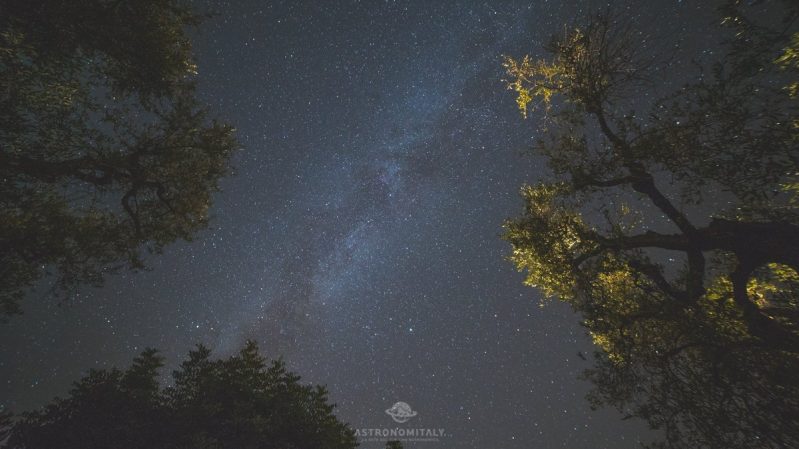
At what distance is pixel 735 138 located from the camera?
302 inches

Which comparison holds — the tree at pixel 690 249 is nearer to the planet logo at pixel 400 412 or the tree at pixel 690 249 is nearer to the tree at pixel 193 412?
the tree at pixel 193 412

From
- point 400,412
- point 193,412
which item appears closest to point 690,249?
point 193,412

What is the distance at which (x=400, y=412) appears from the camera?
170ft

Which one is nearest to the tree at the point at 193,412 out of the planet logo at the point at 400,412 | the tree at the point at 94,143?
the tree at the point at 94,143

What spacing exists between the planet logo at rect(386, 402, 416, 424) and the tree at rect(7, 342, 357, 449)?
42.5 m

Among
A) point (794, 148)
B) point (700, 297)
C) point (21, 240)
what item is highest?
point (21, 240)

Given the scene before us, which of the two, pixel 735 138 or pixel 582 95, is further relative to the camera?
pixel 582 95

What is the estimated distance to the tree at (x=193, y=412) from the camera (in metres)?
9.20

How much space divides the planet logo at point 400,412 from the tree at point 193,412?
42.5 m

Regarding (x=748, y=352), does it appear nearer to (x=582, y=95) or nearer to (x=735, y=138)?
(x=735, y=138)

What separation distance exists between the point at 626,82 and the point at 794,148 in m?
5.21

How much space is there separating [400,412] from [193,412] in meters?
48.1

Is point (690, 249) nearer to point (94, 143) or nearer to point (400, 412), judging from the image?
point (94, 143)

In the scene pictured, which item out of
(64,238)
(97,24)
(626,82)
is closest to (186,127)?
(97,24)
